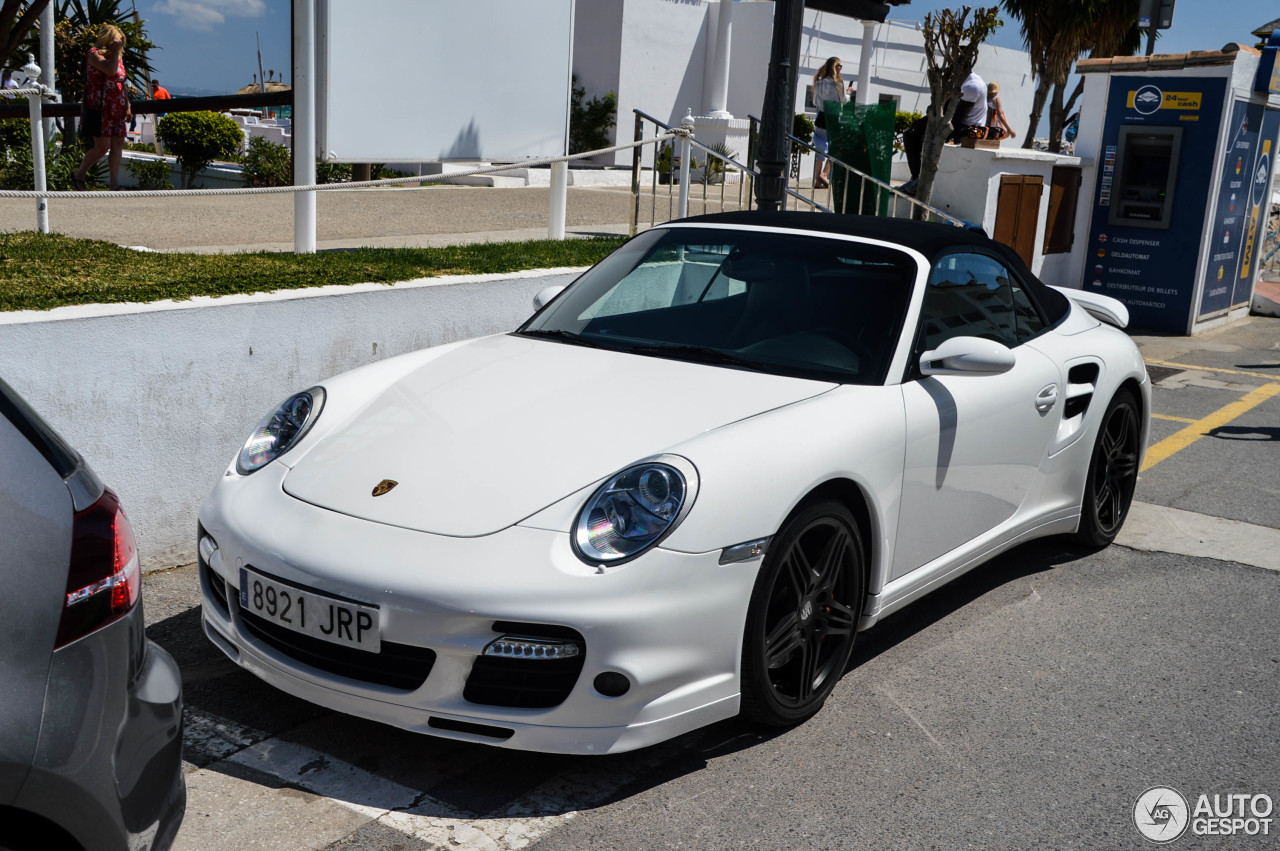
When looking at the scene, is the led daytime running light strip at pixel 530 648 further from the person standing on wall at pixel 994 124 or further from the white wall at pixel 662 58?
the white wall at pixel 662 58

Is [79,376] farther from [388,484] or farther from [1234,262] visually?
[1234,262]

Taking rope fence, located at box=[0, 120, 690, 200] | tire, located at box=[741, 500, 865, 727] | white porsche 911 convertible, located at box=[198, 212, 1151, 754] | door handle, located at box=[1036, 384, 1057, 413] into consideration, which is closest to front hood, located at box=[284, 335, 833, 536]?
white porsche 911 convertible, located at box=[198, 212, 1151, 754]

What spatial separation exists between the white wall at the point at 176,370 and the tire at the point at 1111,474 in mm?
3203

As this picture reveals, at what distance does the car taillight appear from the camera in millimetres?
2082

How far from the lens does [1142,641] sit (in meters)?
4.48

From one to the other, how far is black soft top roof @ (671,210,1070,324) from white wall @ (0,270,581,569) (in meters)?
1.66

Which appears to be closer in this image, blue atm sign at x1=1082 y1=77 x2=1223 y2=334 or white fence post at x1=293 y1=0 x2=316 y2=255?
white fence post at x1=293 y1=0 x2=316 y2=255

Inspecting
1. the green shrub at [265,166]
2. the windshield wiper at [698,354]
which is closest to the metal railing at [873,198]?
the green shrub at [265,166]

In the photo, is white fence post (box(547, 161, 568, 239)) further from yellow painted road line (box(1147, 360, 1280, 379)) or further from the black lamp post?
yellow painted road line (box(1147, 360, 1280, 379))

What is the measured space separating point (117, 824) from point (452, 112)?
6620mm

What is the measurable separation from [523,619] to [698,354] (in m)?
1.47

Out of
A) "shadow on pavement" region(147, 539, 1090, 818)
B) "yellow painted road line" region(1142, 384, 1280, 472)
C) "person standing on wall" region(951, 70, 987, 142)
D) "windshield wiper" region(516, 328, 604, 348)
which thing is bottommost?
"shadow on pavement" region(147, 539, 1090, 818)

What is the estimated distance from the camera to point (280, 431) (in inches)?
153

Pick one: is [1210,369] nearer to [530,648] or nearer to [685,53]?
[530,648]
